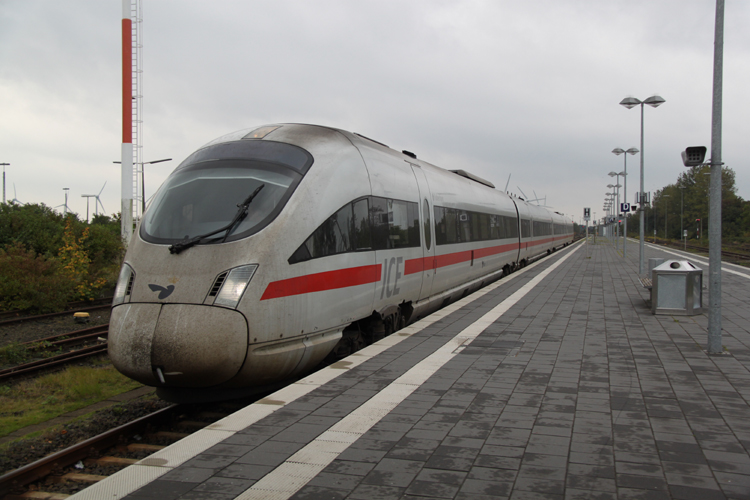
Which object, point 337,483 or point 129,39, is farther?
point 129,39

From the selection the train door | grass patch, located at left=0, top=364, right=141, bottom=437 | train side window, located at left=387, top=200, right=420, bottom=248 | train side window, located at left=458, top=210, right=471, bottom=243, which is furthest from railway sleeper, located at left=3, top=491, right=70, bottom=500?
train side window, located at left=458, top=210, right=471, bottom=243

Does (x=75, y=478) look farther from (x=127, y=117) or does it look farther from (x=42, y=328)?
(x=127, y=117)

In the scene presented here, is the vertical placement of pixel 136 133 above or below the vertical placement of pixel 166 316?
above

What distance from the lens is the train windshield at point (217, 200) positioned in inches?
242

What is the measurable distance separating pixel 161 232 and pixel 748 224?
7665 cm

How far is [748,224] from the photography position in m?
67.7

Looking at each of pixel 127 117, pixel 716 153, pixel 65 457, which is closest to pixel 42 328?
pixel 65 457

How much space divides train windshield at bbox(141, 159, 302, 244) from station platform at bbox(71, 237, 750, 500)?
1.85 meters

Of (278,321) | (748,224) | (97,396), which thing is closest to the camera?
(278,321)

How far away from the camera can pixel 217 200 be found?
638 cm

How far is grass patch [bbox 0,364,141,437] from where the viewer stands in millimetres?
7371

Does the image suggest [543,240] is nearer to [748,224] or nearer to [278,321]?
[278,321]

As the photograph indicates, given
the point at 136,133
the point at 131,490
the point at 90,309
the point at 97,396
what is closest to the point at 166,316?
the point at 131,490

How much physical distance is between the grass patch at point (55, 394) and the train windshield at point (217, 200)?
9.76 ft
